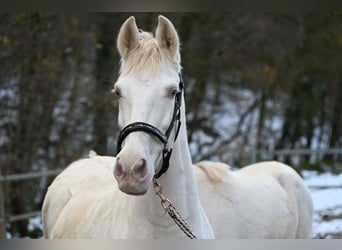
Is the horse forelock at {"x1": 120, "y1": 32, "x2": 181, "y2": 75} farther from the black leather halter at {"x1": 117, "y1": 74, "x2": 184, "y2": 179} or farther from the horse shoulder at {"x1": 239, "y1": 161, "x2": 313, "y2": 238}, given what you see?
the horse shoulder at {"x1": 239, "y1": 161, "x2": 313, "y2": 238}

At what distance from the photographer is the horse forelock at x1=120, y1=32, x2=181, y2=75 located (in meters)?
2.22

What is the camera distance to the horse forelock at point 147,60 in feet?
7.29

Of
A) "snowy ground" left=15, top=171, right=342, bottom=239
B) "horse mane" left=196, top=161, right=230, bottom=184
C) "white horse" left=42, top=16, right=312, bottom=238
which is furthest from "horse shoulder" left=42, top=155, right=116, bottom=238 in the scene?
"snowy ground" left=15, top=171, right=342, bottom=239

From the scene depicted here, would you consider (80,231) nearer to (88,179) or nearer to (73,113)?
(88,179)

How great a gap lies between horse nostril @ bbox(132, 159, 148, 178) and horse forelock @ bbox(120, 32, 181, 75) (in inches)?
15.0

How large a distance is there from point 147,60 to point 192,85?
6538 millimetres

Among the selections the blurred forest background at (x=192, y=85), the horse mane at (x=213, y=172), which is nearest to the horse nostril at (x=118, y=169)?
the horse mane at (x=213, y=172)

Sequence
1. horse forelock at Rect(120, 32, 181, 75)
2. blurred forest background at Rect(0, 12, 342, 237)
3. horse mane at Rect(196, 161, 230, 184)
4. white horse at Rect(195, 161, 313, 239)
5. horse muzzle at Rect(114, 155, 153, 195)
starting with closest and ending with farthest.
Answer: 1. horse muzzle at Rect(114, 155, 153, 195)
2. horse forelock at Rect(120, 32, 181, 75)
3. white horse at Rect(195, 161, 313, 239)
4. horse mane at Rect(196, 161, 230, 184)
5. blurred forest background at Rect(0, 12, 342, 237)

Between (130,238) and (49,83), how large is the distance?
5.08 meters

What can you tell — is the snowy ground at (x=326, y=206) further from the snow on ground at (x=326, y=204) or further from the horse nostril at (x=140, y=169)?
the horse nostril at (x=140, y=169)

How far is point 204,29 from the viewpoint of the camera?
27.3 ft

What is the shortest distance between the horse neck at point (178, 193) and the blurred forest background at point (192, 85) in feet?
7.75

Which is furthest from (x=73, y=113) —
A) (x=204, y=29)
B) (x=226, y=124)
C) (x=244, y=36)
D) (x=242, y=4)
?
(x=242, y=4)

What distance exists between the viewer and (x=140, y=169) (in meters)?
2.00
